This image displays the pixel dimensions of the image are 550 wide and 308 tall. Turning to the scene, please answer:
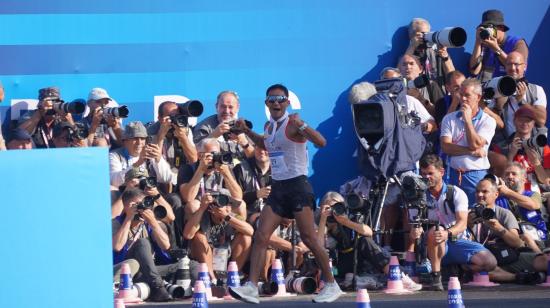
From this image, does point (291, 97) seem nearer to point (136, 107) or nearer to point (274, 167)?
point (136, 107)

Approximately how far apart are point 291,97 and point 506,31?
2.95 meters

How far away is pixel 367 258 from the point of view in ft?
44.6

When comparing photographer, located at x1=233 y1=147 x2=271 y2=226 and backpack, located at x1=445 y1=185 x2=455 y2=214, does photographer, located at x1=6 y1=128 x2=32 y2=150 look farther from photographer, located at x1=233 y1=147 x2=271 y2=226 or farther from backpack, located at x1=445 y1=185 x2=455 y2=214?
backpack, located at x1=445 y1=185 x2=455 y2=214

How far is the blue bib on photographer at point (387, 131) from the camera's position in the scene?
44.6 ft

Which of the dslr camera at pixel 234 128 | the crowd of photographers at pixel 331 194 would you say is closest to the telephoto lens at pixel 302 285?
the crowd of photographers at pixel 331 194

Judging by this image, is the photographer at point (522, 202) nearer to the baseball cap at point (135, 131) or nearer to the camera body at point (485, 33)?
the camera body at point (485, 33)

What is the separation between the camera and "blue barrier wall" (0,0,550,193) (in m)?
14.4

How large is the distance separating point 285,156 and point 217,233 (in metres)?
1.92

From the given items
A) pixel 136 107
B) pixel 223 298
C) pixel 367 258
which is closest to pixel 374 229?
pixel 367 258

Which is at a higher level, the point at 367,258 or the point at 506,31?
the point at 506,31

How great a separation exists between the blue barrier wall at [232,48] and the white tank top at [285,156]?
2929mm

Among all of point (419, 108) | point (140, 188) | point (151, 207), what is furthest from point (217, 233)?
point (419, 108)

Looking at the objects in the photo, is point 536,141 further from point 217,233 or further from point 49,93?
point 49,93

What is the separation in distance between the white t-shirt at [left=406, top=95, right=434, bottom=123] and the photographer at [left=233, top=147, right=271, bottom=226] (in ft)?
6.15
